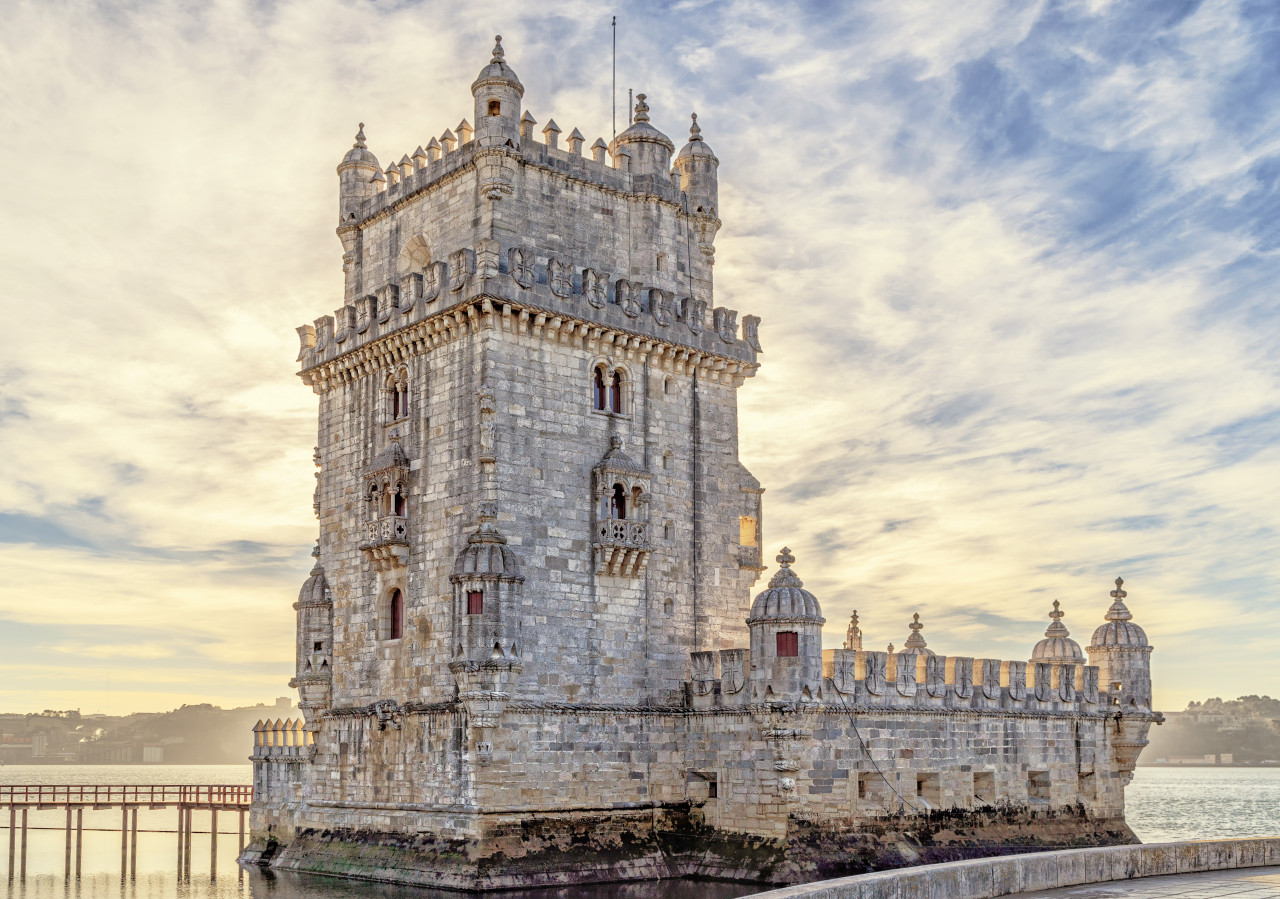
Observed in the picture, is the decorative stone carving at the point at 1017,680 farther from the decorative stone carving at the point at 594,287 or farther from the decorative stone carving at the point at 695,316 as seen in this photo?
the decorative stone carving at the point at 594,287

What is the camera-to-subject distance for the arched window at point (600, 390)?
40719 millimetres

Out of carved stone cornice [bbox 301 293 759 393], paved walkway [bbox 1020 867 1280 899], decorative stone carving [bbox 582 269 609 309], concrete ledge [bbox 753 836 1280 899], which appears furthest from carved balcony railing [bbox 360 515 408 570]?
paved walkway [bbox 1020 867 1280 899]

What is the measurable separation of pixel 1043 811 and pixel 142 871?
32.1 meters

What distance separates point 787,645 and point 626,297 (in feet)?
37.2

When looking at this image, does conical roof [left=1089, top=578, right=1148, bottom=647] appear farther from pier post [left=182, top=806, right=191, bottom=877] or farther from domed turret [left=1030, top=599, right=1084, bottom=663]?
pier post [left=182, top=806, right=191, bottom=877]

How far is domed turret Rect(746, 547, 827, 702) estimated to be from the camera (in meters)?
37.3

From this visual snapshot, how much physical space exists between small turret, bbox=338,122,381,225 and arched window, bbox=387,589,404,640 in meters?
12.8

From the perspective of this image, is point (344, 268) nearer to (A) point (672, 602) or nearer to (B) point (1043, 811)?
(A) point (672, 602)

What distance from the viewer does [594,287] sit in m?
40.6

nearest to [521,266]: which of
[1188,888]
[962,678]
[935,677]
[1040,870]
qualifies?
[935,677]

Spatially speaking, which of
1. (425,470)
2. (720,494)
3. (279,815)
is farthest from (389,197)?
(279,815)

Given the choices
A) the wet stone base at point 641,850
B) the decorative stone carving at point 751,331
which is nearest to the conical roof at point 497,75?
the decorative stone carving at point 751,331

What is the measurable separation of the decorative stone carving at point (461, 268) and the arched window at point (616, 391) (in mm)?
5365

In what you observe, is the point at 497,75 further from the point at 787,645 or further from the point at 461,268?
the point at 787,645
